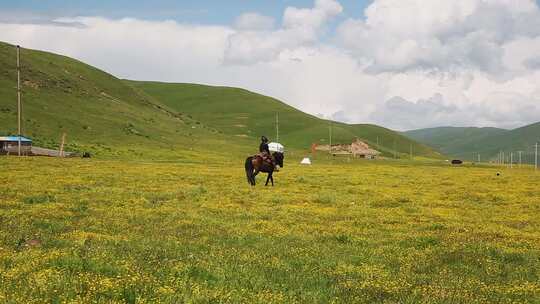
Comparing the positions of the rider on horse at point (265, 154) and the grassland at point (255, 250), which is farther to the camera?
the rider on horse at point (265, 154)

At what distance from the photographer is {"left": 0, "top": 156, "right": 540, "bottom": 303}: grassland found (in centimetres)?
984

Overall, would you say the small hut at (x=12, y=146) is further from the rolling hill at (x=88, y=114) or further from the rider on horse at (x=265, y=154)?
the rider on horse at (x=265, y=154)

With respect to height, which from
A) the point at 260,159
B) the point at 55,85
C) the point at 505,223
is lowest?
the point at 505,223

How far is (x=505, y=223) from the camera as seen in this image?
890 inches

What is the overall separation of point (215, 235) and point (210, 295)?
7.61m

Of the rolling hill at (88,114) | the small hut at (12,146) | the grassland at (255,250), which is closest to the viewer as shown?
the grassland at (255,250)

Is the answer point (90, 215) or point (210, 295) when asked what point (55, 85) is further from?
point (210, 295)

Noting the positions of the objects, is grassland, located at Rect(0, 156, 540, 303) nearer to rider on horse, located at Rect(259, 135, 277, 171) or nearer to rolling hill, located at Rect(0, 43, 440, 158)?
rider on horse, located at Rect(259, 135, 277, 171)

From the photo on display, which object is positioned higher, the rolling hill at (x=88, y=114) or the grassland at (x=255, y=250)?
the rolling hill at (x=88, y=114)

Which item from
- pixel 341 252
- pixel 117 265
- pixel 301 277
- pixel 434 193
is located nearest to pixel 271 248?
pixel 341 252

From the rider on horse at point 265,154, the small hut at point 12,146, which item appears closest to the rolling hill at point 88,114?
the small hut at point 12,146

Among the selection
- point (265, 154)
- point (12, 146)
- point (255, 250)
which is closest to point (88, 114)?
point (12, 146)

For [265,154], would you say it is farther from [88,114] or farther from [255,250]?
[88,114]

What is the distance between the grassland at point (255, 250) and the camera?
9.84 metres
